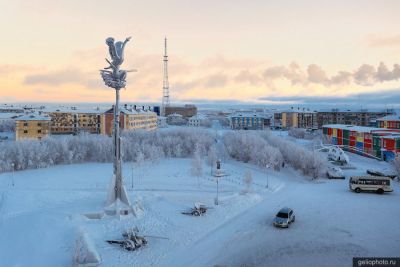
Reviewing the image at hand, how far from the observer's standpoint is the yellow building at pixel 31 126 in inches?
2574

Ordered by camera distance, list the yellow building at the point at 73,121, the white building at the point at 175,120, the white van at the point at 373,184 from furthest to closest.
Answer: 1. the white building at the point at 175,120
2. the yellow building at the point at 73,121
3. the white van at the point at 373,184

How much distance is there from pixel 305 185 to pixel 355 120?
8171cm

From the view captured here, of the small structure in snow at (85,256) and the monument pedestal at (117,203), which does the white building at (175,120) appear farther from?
the small structure in snow at (85,256)

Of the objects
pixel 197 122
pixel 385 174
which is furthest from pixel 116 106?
pixel 197 122

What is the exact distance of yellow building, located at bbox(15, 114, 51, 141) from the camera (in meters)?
65.4

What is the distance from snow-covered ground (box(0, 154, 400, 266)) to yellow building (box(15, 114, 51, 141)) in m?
31.1

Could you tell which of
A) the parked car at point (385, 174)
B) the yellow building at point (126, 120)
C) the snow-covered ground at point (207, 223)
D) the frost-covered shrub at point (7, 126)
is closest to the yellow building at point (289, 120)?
the yellow building at point (126, 120)

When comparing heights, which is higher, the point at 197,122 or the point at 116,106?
the point at 116,106

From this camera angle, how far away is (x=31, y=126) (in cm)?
6631

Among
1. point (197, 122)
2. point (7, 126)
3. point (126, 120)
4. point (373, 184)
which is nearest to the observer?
point (373, 184)

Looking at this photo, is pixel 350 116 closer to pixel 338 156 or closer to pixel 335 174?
pixel 338 156

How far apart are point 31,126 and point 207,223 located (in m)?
53.2

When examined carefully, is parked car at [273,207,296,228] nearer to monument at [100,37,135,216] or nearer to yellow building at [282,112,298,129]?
monument at [100,37,135,216]

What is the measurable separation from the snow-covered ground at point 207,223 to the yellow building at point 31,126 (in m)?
31.1
